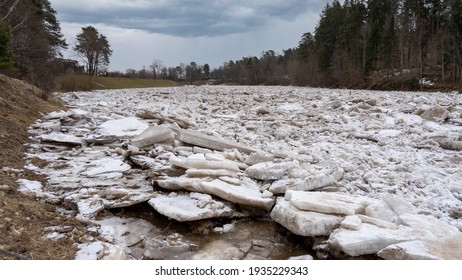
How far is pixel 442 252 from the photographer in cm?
288

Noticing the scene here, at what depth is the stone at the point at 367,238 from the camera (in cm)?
304

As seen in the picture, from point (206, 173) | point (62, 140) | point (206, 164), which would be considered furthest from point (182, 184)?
point (62, 140)

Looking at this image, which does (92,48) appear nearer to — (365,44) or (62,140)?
(365,44)

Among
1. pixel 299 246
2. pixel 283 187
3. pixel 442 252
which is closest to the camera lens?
pixel 442 252

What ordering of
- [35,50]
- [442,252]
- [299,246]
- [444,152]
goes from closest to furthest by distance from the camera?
1. [442,252]
2. [299,246]
3. [444,152]
4. [35,50]

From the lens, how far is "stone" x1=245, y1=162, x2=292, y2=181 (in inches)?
188

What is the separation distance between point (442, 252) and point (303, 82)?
152 feet

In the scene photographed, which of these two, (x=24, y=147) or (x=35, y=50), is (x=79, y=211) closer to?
(x=24, y=147)

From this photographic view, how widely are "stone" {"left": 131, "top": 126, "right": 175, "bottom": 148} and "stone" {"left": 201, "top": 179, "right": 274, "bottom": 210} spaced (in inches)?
95.5

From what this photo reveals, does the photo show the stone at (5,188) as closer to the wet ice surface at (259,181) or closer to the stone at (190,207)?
the wet ice surface at (259,181)

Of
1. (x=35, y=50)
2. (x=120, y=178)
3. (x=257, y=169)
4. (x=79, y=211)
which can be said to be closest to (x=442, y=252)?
(x=257, y=169)

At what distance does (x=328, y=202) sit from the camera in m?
3.70

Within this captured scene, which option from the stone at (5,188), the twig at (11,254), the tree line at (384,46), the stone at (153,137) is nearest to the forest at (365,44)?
the tree line at (384,46)

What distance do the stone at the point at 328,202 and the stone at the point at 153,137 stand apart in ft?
10.7
